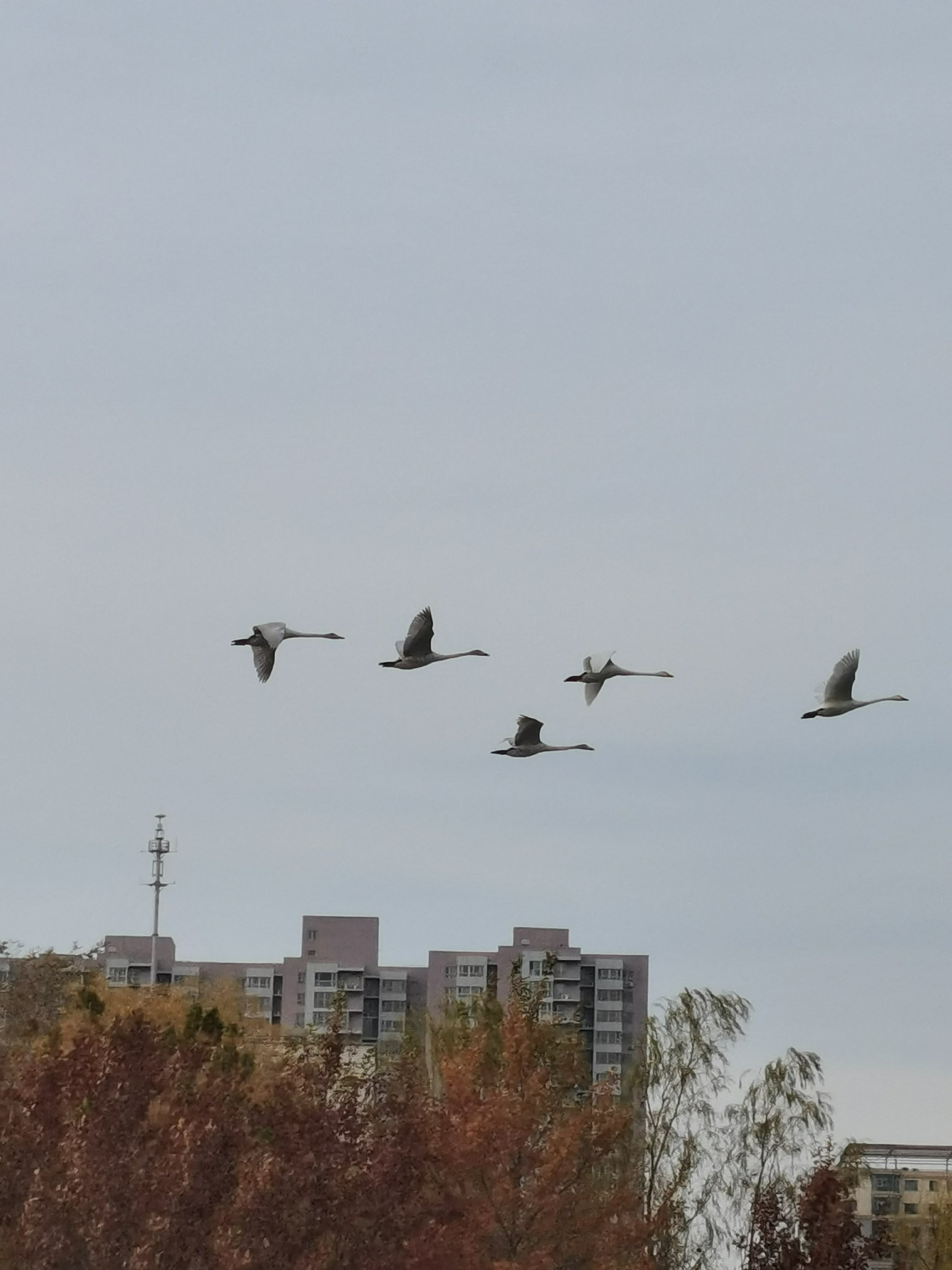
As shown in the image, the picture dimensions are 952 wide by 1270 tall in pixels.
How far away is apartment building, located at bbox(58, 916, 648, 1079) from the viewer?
145 metres

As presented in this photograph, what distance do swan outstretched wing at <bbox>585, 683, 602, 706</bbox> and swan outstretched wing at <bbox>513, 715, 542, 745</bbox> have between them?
4.49 feet

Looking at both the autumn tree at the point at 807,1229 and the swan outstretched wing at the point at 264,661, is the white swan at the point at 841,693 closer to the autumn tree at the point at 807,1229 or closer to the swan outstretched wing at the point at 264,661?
the swan outstretched wing at the point at 264,661

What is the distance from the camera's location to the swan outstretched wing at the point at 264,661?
31.8 m

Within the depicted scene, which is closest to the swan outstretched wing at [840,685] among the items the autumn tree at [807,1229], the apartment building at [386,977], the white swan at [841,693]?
the white swan at [841,693]

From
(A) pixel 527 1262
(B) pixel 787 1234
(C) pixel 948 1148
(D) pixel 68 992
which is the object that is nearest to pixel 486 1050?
(A) pixel 527 1262

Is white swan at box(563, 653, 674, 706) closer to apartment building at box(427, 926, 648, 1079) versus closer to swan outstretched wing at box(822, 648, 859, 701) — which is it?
swan outstretched wing at box(822, 648, 859, 701)

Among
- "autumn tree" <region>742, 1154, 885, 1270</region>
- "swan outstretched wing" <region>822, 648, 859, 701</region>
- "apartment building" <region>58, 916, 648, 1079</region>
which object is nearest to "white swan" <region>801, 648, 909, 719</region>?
"swan outstretched wing" <region>822, 648, 859, 701</region>

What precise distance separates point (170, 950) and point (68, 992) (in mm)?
87110

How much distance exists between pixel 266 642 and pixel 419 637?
203 cm

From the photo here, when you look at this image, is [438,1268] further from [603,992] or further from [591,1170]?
[603,992]

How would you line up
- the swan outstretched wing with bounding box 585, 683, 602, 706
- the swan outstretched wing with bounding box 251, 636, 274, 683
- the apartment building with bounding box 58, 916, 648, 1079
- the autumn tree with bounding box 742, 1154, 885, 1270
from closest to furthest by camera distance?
the swan outstretched wing with bounding box 251, 636, 274, 683 → the swan outstretched wing with bounding box 585, 683, 602, 706 → the autumn tree with bounding box 742, 1154, 885, 1270 → the apartment building with bounding box 58, 916, 648, 1079

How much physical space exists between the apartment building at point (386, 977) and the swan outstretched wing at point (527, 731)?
10674 cm

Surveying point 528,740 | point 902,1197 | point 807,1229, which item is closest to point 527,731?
point 528,740

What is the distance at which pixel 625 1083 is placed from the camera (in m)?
52.8
